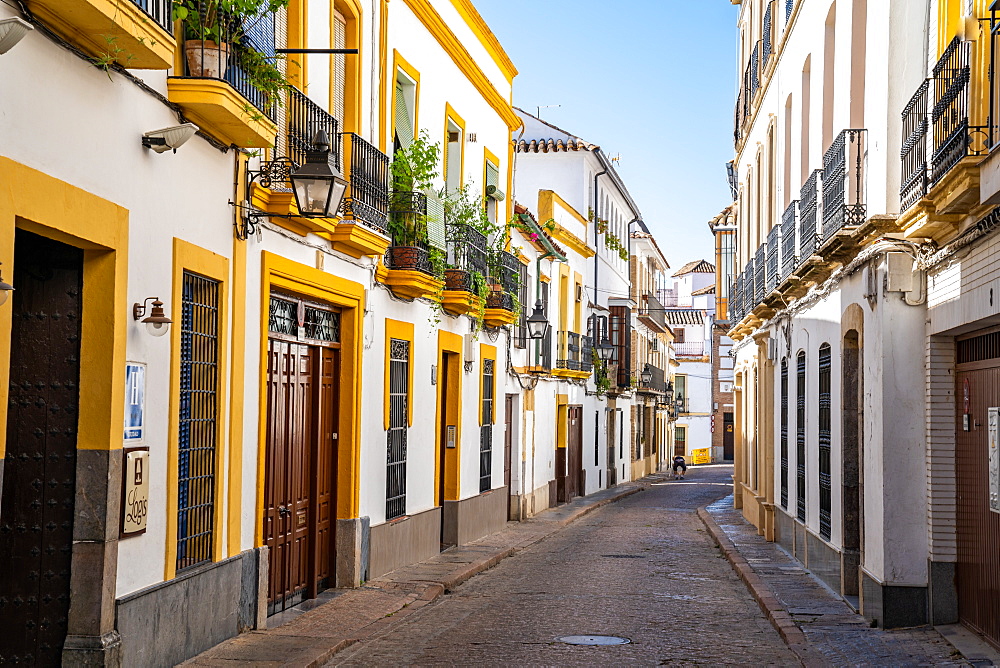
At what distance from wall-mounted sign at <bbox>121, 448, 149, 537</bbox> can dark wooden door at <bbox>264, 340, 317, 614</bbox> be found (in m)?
2.63

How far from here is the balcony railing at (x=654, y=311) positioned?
151ft

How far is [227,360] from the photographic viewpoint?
870cm

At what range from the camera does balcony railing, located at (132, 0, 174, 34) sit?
622 cm

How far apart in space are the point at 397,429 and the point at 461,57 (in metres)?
5.63

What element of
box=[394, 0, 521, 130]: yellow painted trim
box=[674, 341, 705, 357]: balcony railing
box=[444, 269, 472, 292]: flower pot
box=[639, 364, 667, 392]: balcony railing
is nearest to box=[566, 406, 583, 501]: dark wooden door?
box=[394, 0, 521, 130]: yellow painted trim

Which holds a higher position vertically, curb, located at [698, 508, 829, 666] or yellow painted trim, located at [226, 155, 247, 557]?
yellow painted trim, located at [226, 155, 247, 557]

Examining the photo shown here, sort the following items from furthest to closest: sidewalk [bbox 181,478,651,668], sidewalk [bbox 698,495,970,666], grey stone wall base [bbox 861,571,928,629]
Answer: grey stone wall base [bbox 861,571,928,629] < sidewalk [bbox 698,495,970,666] < sidewalk [bbox 181,478,651,668]

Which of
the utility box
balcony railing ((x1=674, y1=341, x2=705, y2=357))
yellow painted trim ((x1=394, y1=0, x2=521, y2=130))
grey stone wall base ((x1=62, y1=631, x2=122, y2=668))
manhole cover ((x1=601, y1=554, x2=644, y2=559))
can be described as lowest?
manhole cover ((x1=601, y1=554, x2=644, y2=559))

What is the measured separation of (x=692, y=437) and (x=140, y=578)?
6198cm

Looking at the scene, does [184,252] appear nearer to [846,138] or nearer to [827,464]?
[846,138]

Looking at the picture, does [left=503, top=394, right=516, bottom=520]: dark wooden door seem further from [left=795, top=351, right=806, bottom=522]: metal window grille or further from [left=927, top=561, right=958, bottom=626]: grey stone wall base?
[left=927, top=561, right=958, bottom=626]: grey stone wall base

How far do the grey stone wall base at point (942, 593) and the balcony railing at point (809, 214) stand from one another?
4.36 metres

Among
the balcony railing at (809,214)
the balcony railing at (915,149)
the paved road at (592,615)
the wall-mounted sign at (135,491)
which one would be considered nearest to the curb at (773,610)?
the paved road at (592,615)

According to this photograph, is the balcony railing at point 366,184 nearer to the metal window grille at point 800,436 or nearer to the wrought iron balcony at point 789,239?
the wrought iron balcony at point 789,239
